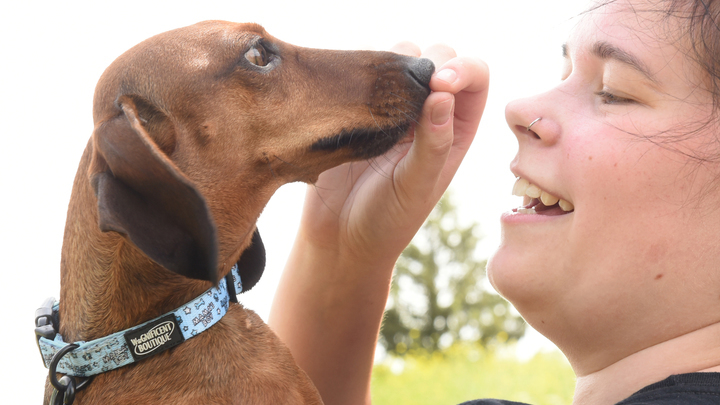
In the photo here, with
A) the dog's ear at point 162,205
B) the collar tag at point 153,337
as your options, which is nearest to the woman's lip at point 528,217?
the dog's ear at point 162,205

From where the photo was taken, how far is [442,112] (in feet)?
6.64

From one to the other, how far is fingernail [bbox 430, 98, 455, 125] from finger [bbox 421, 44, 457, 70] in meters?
0.41

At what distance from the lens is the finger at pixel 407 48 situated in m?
2.59

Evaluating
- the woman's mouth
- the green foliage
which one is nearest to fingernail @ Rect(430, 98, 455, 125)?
the woman's mouth

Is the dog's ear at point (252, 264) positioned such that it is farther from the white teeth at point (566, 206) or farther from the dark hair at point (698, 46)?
the dark hair at point (698, 46)

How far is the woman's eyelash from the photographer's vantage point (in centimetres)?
177

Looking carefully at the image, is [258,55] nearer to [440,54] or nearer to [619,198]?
[440,54]

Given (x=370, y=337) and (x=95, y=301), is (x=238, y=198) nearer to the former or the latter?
(x=95, y=301)

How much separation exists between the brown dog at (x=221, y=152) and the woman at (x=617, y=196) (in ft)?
0.88

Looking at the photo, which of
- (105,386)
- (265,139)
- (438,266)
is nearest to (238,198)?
(265,139)

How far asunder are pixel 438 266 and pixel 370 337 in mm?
25968

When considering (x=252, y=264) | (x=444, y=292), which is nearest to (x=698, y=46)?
(x=252, y=264)

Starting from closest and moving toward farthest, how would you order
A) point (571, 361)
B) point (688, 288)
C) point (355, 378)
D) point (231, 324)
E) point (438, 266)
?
1. point (688, 288)
2. point (571, 361)
3. point (231, 324)
4. point (355, 378)
5. point (438, 266)

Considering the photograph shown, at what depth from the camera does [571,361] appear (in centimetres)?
209
